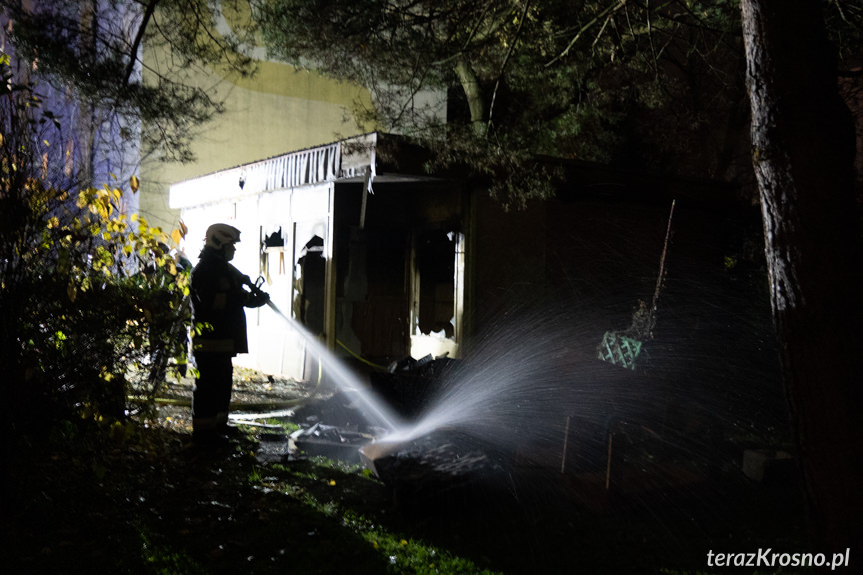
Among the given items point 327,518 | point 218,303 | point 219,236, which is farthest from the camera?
point 219,236

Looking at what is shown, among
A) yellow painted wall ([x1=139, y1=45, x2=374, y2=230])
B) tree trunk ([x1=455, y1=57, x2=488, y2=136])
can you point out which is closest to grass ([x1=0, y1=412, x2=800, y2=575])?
tree trunk ([x1=455, y1=57, x2=488, y2=136])

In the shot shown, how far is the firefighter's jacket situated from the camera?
7594mm

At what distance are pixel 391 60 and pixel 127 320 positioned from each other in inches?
231

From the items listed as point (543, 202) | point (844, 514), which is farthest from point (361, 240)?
point (844, 514)

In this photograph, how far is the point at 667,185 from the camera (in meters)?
12.1

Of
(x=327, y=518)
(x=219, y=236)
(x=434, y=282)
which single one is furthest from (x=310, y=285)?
(x=327, y=518)

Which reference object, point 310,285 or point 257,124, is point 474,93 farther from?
point 257,124

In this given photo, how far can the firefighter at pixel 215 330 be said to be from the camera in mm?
7504

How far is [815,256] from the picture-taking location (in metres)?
3.20

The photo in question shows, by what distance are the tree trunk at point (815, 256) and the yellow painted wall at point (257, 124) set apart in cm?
1678

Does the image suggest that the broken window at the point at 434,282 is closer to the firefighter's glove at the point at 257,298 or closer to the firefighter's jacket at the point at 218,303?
the firefighter's glove at the point at 257,298

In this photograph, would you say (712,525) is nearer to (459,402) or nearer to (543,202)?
(459,402)

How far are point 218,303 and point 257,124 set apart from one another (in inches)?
595

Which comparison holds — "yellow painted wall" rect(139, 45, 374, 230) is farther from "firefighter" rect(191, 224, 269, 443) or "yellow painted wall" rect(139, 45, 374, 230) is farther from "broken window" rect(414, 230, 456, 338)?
"firefighter" rect(191, 224, 269, 443)
